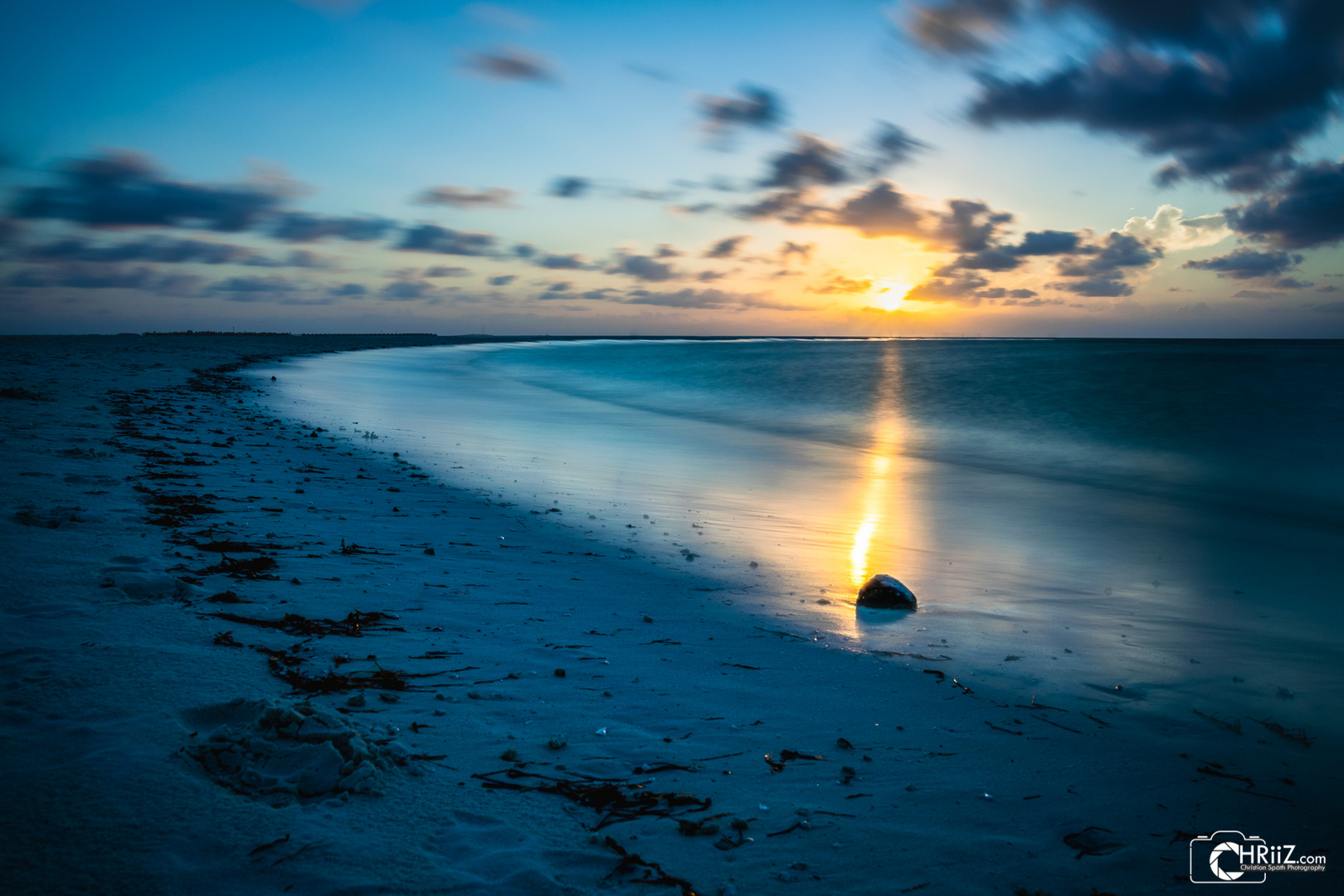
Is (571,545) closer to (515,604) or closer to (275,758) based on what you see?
(515,604)

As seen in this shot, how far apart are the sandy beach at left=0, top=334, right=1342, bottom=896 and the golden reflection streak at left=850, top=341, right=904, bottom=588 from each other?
1360 millimetres

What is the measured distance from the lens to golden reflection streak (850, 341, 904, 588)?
5504mm

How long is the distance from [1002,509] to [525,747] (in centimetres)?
714

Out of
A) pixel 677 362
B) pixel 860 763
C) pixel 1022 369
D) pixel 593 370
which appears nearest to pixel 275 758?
pixel 860 763

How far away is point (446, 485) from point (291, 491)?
1.46 meters

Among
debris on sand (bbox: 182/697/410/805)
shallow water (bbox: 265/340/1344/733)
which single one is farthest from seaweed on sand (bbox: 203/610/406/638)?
shallow water (bbox: 265/340/1344/733)

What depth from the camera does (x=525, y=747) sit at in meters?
2.37

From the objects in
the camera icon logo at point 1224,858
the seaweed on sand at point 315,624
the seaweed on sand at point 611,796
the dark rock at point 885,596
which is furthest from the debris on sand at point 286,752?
the dark rock at point 885,596

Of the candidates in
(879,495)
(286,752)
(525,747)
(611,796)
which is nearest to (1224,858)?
(611,796)

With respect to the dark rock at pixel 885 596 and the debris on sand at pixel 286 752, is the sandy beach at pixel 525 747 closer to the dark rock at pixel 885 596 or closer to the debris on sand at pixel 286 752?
the debris on sand at pixel 286 752

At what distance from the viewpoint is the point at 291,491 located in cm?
599

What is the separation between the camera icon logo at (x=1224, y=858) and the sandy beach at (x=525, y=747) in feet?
0.12

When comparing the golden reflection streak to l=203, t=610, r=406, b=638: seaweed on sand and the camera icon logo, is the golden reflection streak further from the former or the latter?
l=203, t=610, r=406, b=638: seaweed on sand

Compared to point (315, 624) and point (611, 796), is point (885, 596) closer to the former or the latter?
point (611, 796)
